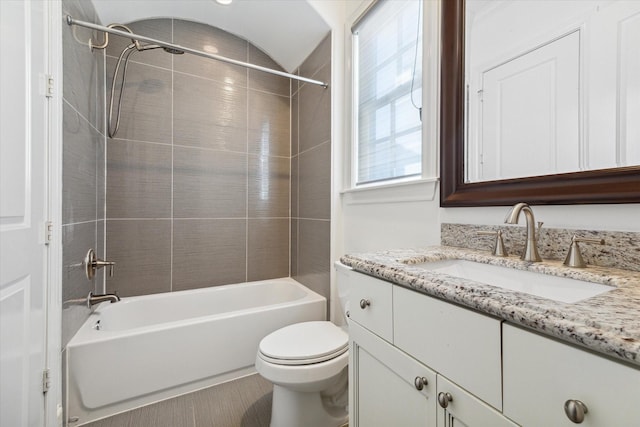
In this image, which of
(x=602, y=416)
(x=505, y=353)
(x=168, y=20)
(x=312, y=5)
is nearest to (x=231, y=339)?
(x=505, y=353)

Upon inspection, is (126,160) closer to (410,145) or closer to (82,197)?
(82,197)

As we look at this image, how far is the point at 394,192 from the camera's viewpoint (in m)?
1.50

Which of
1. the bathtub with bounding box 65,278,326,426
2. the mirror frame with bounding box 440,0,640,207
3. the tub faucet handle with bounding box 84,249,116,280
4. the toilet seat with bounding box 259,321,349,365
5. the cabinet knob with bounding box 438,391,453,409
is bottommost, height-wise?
the bathtub with bounding box 65,278,326,426

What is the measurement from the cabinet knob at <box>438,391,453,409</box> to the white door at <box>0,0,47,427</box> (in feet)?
4.07

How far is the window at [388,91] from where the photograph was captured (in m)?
1.43

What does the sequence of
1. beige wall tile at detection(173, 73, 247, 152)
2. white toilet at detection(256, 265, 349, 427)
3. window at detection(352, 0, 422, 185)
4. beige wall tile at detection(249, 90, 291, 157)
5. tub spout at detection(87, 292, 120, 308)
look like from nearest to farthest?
white toilet at detection(256, 265, 349, 427) < window at detection(352, 0, 422, 185) < tub spout at detection(87, 292, 120, 308) < beige wall tile at detection(173, 73, 247, 152) < beige wall tile at detection(249, 90, 291, 157)

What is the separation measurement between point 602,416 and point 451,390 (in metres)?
0.26

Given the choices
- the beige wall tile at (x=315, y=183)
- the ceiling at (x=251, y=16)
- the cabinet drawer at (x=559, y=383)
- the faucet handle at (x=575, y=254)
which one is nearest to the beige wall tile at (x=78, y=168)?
the ceiling at (x=251, y=16)

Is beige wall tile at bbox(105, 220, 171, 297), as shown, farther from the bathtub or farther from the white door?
the white door

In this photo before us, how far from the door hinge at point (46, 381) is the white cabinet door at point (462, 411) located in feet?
4.82

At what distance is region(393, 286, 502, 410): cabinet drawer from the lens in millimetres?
519

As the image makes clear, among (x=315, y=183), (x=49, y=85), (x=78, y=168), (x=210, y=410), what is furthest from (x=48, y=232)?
(x=315, y=183)

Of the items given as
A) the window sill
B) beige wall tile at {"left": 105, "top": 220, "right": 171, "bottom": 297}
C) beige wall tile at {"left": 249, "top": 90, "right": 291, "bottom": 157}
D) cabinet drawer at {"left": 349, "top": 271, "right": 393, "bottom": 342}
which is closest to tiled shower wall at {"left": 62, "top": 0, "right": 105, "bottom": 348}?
beige wall tile at {"left": 105, "top": 220, "right": 171, "bottom": 297}

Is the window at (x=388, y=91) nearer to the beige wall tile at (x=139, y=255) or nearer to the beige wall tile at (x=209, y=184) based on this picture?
the beige wall tile at (x=209, y=184)
